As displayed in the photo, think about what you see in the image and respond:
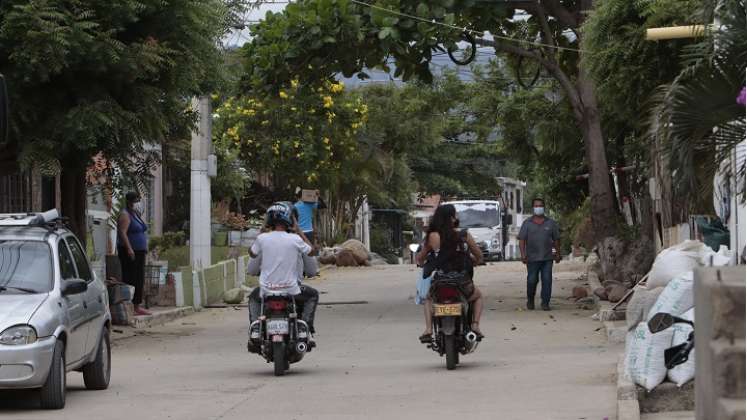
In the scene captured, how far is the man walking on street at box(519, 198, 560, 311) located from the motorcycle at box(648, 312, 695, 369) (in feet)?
39.2

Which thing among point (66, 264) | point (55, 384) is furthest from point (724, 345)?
point (66, 264)

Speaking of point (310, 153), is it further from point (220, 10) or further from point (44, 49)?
point (44, 49)

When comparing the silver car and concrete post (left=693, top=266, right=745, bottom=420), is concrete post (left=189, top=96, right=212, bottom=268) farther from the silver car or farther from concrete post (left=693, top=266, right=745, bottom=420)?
concrete post (left=693, top=266, right=745, bottom=420)

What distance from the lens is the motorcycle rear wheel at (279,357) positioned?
13.0m

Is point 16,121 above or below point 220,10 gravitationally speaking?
below

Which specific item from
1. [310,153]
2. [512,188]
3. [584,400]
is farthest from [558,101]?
[512,188]

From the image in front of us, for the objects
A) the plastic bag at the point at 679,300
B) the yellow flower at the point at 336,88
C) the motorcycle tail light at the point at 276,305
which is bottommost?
the motorcycle tail light at the point at 276,305

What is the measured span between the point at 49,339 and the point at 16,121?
540cm

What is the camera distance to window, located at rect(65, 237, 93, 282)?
12.3m

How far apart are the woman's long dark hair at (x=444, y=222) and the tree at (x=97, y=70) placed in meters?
3.99

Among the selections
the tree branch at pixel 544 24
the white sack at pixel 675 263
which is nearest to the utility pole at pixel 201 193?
the tree branch at pixel 544 24

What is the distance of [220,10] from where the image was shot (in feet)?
56.4

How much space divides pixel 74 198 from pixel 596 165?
958cm

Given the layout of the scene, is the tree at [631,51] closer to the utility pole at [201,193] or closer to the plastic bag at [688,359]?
the plastic bag at [688,359]
